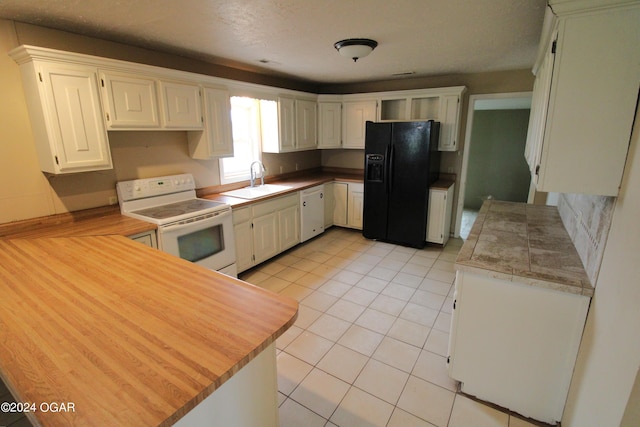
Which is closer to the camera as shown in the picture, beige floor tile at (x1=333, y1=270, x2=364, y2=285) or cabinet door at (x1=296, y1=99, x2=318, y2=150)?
beige floor tile at (x1=333, y1=270, x2=364, y2=285)

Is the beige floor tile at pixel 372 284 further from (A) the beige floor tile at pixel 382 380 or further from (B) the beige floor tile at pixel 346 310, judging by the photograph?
(A) the beige floor tile at pixel 382 380

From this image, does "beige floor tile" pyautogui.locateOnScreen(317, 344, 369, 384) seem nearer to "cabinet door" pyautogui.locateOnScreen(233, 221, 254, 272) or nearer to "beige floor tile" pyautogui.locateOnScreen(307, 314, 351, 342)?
"beige floor tile" pyautogui.locateOnScreen(307, 314, 351, 342)

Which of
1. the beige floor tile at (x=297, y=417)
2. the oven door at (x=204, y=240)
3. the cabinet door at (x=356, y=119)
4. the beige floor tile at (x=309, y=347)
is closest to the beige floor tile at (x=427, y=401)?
the beige floor tile at (x=297, y=417)

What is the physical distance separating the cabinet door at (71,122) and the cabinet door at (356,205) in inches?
128

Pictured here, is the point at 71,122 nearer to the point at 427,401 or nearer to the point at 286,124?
the point at 286,124

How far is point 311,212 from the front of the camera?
175 inches

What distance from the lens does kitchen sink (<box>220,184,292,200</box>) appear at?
3626 mm

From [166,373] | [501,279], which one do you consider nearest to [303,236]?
[501,279]

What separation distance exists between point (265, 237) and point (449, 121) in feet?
9.57

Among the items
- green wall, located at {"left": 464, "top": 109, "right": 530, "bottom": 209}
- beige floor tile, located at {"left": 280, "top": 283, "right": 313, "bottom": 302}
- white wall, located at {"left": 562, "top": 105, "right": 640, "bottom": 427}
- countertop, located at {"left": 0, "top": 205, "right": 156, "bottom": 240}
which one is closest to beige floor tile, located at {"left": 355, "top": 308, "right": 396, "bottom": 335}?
beige floor tile, located at {"left": 280, "top": 283, "right": 313, "bottom": 302}

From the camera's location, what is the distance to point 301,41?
2668 mm

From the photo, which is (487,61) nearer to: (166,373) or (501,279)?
(501,279)

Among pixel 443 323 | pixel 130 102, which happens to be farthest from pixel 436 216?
pixel 130 102

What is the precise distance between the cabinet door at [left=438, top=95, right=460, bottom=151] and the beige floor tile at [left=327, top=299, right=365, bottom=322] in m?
2.65
